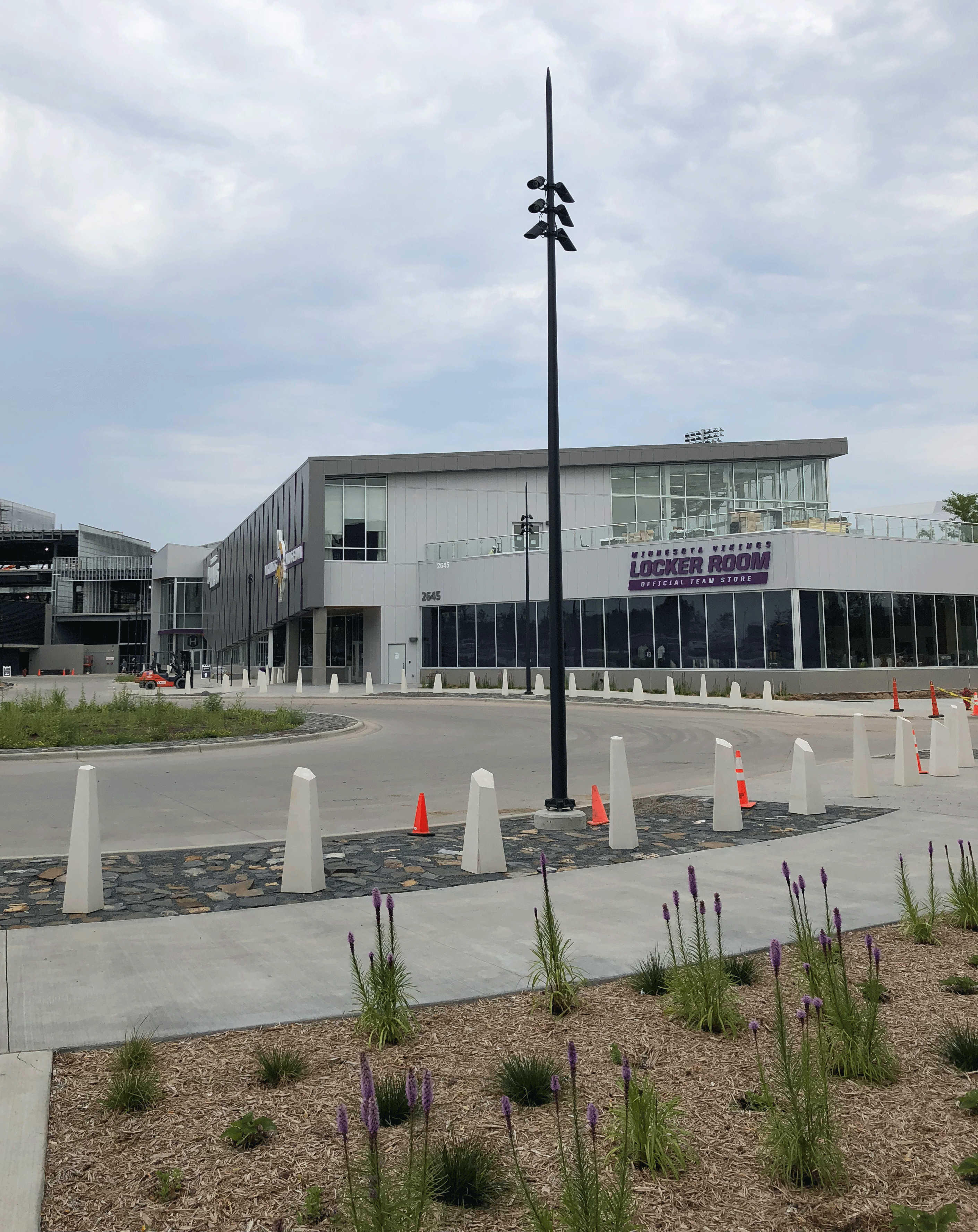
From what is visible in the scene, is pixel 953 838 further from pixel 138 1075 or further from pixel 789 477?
pixel 789 477

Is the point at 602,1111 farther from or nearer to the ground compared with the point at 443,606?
nearer to the ground

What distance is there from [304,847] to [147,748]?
11.2m

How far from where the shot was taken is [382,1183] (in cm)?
261

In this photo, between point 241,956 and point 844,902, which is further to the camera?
point 844,902

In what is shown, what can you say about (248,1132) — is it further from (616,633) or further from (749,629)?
(616,633)

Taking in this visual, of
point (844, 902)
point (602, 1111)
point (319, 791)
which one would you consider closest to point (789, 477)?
point (319, 791)

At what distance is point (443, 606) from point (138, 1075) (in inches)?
1766

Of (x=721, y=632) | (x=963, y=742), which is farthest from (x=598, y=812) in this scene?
(x=721, y=632)

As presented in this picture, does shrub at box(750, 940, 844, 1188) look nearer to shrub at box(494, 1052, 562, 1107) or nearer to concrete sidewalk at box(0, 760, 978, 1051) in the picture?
shrub at box(494, 1052, 562, 1107)

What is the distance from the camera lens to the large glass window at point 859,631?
35.0 meters

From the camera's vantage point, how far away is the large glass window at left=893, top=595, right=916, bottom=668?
118 ft

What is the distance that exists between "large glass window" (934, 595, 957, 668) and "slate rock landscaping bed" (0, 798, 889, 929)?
30.3 m

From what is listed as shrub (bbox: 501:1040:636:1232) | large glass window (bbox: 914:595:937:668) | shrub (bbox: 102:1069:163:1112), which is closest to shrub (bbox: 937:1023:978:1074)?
shrub (bbox: 501:1040:636:1232)

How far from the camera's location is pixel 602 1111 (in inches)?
134
